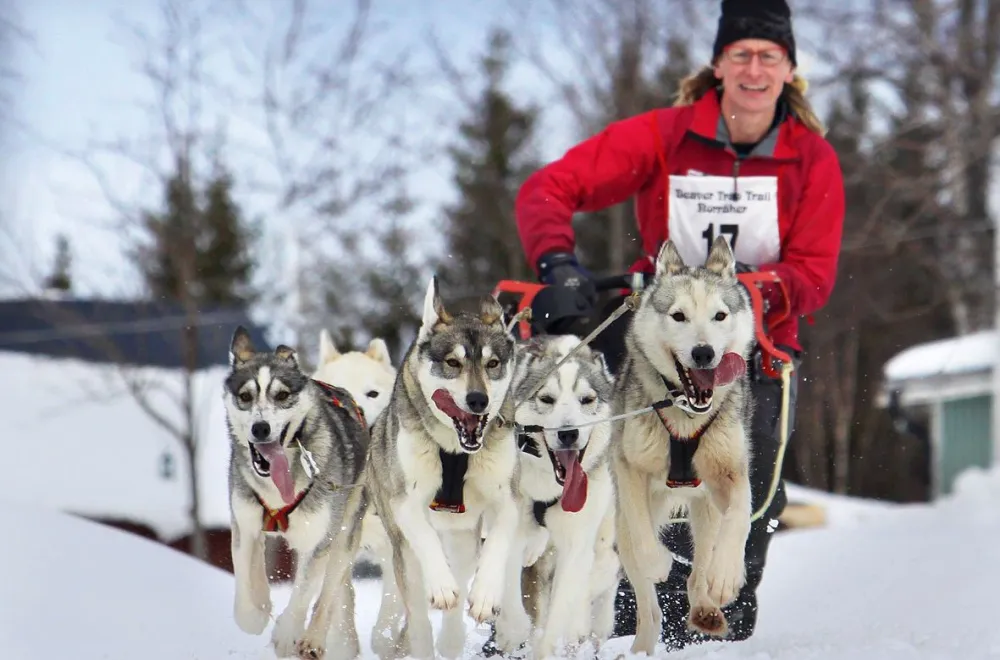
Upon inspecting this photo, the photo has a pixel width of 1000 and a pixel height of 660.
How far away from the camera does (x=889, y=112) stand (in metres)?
18.2

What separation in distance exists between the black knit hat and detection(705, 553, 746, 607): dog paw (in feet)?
5.95

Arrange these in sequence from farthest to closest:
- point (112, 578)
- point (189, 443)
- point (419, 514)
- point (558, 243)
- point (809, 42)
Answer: point (809, 42) → point (189, 443) → point (112, 578) → point (558, 243) → point (419, 514)

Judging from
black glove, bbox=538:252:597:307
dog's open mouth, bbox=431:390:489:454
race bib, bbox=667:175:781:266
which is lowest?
dog's open mouth, bbox=431:390:489:454

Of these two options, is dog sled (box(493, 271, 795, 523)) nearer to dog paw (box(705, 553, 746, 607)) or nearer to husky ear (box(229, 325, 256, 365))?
dog paw (box(705, 553, 746, 607))

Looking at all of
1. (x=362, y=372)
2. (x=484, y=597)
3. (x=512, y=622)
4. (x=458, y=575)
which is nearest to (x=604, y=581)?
(x=512, y=622)

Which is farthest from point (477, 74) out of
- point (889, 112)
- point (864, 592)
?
point (864, 592)

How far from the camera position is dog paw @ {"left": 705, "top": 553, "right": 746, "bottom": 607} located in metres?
3.24

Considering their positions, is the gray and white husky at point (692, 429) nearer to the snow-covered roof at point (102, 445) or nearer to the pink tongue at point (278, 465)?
the pink tongue at point (278, 465)

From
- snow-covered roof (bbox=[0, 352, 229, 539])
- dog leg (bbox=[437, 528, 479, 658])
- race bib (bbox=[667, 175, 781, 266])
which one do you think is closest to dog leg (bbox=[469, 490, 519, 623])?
dog leg (bbox=[437, 528, 479, 658])

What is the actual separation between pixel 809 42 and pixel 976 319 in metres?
4.55

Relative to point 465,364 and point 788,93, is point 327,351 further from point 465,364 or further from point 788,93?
point 788,93

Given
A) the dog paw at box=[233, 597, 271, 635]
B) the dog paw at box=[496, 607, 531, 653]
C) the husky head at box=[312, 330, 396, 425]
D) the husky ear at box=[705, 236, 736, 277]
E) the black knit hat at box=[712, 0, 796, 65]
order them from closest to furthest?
the husky ear at box=[705, 236, 736, 277] < the dog paw at box=[233, 597, 271, 635] < the dog paw at box=[496, 607, 531, 653] < the black knit hat at box=[712, 0, 796, 65] < the husky head at box=[312, 330, 396, 425]

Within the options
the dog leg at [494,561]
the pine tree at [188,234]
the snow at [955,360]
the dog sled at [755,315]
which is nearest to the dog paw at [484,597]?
the dog leg at [494,561]

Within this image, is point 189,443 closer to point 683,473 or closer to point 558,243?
point 558,243
